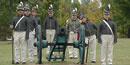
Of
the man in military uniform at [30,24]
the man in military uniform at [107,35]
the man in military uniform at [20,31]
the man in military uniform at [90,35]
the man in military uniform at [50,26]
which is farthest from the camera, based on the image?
the man in military uniform at [50,26]

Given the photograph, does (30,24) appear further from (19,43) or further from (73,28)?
(73,28)

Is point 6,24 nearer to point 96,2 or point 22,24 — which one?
point 22,24

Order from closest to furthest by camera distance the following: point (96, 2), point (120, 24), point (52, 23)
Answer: point (52, 23), point (120, 24), point (96, 2)

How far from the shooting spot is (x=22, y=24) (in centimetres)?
1285

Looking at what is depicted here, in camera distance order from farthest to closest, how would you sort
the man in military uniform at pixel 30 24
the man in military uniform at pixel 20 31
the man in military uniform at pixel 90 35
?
1. the man in military uniform at pixel 90 35
2. the man in military uniform at pixel 30 24
3. the man in military uniform at pixel 20 31

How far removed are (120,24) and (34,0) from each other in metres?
23.2

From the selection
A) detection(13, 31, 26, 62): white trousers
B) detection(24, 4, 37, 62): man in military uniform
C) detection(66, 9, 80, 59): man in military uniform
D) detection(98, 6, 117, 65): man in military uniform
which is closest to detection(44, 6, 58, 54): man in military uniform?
detection(66, 9, 80, 59): man in military uniform

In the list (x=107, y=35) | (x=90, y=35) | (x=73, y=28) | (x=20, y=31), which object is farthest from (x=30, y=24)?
(x=107, y=35)

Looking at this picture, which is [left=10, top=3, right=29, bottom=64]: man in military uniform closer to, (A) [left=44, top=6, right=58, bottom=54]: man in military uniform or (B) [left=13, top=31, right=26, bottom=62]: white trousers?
(B) [left=13, top=31, right=26, bottom=62]: white trousers

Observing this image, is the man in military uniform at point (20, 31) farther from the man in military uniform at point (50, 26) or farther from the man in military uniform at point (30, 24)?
the man in military uniform at point (50, 26)

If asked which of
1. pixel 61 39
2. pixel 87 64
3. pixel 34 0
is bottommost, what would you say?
pixel 87 64

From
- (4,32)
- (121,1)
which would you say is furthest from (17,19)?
(121,1)

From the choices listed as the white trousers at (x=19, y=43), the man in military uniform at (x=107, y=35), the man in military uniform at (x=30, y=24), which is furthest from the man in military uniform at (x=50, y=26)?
the man in military uniform at (x=107, y=35)

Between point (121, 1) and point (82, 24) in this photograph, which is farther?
point (121, 1)
